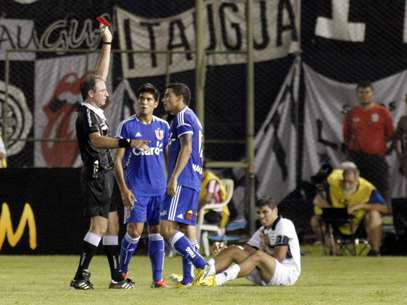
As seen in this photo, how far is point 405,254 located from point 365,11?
3.90m

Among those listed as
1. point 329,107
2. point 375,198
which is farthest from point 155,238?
point 329,107

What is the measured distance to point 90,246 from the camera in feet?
39.7

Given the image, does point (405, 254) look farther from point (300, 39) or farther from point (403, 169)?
point (300, 39)

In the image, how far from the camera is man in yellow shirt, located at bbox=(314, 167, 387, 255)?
1838 centimetres

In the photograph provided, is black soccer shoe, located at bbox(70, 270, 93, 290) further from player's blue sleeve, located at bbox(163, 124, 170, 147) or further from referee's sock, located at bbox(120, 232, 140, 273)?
player's blue sleeve, located at bbox(163, 124, 170, 147)

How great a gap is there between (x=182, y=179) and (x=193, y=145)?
0.33 m

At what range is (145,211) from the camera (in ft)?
41.1

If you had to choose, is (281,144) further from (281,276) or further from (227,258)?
(281,276)

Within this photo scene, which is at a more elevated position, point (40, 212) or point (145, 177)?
point (145, 177)

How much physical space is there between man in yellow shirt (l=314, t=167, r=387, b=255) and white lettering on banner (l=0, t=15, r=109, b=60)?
4329 mm

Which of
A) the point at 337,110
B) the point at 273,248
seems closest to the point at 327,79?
the point at 337,110

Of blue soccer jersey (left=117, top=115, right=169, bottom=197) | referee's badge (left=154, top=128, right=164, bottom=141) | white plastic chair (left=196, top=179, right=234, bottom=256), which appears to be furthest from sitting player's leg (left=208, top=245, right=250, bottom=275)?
white plastic chair (left=196, top=179, right=234, bottom=256)

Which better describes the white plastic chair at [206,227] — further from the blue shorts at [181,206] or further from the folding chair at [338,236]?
the blue shorts at [181,206]

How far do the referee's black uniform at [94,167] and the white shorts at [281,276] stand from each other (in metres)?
1.65
